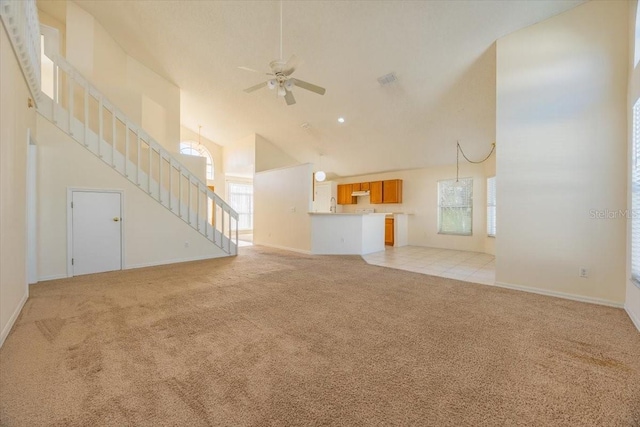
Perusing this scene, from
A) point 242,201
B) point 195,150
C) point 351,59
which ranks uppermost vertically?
point 351,59

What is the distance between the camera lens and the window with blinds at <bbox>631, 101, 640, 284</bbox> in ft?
8.98

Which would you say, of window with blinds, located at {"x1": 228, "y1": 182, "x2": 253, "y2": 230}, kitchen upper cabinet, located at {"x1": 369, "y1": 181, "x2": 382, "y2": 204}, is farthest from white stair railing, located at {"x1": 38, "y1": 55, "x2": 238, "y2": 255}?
kitchen upper cabinet, located at {"x1": 369, "y1": 181, "x2": 382, "y2": 204}

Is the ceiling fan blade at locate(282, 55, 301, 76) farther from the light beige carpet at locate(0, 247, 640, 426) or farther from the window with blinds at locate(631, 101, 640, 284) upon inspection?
the window with blinds at locate(631, 101, 640, 284)

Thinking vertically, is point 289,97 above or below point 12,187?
above

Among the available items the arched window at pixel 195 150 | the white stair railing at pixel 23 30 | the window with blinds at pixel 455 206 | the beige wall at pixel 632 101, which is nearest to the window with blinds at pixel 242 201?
the arched window at pixel 195 150

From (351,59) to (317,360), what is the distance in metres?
4.96

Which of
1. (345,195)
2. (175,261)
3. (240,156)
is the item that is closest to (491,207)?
(345,195)

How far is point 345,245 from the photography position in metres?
6.73

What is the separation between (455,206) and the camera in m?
7.64

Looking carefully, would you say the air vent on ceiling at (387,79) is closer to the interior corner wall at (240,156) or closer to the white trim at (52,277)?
the interior corner wall at (240,156)

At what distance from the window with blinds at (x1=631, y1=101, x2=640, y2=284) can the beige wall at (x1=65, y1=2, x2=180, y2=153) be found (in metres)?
8.29

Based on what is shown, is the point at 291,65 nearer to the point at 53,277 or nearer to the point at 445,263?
the point at 445,263

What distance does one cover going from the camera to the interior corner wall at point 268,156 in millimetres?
8625

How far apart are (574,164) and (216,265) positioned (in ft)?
20.2
